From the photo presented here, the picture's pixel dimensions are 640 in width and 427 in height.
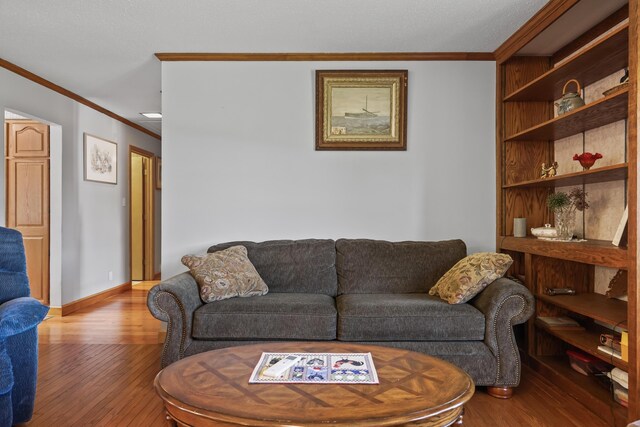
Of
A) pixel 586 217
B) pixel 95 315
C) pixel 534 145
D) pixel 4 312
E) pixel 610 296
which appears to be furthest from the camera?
pixel 95 315

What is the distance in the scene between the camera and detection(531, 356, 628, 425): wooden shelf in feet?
7.77

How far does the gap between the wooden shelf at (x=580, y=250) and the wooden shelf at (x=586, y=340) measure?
48 centimetres

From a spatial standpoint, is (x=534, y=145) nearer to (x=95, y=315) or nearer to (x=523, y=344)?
(x=523, y=344)

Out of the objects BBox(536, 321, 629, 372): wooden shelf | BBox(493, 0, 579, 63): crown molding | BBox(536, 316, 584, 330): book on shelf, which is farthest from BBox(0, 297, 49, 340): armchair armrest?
BBox(493, 0, 579, 63): crown molding

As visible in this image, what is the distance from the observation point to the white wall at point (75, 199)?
443 centimetres

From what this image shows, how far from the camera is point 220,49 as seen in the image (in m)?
3.75

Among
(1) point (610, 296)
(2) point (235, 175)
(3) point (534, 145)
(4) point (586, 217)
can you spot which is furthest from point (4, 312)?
(3) point (534, 145)

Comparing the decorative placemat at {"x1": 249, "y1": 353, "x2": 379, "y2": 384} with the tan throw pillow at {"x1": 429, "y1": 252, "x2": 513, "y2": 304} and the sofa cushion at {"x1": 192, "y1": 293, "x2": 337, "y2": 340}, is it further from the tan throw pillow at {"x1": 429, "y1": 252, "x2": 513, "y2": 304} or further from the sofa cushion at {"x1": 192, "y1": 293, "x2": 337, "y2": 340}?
the tan throw pillow at {"x1": 429, "y1": 252, "x2": 513, "y2": 304}

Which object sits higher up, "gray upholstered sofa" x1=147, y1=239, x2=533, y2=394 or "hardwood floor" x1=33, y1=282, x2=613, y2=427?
"gray upholstered sofa" x1=147, y1=239, x2=533, y2=394

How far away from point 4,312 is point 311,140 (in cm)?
248

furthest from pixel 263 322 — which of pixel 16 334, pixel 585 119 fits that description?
pixel 585 119

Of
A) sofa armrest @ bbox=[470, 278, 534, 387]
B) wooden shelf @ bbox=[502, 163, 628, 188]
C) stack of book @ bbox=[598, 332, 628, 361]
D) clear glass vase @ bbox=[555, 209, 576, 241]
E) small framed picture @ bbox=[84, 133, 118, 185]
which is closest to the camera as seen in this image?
stack of book @ bbox=[598, 332, 628, 361]

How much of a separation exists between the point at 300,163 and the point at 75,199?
293 cm

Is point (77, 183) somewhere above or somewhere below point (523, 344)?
above
